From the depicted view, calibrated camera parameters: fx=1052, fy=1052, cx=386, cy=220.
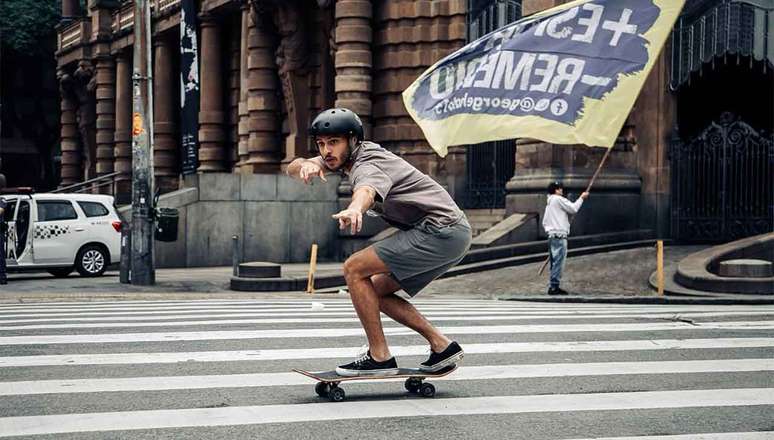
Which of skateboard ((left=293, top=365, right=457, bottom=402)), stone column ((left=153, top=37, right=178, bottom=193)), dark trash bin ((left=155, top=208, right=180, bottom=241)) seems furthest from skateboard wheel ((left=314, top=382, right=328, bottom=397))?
stone column ((left=153, top=37, right=178, bottom=193))

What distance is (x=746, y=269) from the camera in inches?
593

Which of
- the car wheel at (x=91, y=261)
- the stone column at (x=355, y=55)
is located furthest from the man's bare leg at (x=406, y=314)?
the stone column at (x=355, y=55)

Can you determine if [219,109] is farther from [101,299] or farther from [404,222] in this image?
[404,222]

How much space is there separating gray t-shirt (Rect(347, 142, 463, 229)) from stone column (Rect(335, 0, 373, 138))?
784 inches

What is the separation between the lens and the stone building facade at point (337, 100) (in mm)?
22250

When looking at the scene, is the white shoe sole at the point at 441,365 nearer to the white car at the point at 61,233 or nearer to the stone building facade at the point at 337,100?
the stone building facade at the point at 337,100

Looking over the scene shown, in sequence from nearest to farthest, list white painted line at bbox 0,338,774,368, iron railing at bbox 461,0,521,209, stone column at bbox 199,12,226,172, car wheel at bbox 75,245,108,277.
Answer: white painted line at bbox 0,338,774,368 → car wheel at bbox 75,245,108,277 → iron railing at bbox 461,0,521,209 → stone column at bbox 199,12,226,172

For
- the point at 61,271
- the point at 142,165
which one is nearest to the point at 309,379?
the point at 142,165

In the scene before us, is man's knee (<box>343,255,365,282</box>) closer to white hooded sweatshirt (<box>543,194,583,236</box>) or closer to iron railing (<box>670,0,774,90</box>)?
white hooded sweatshirt (<box>543,194,583,236</box>)

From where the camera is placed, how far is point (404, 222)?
20.6ft

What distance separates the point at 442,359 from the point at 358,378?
529 millimetres

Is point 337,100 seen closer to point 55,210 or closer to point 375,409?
point 55,210

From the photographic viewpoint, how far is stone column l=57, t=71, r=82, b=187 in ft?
163

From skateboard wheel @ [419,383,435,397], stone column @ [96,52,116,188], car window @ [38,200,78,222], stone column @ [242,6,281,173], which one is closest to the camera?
skateboard wheel @ [419,383,435,397]
